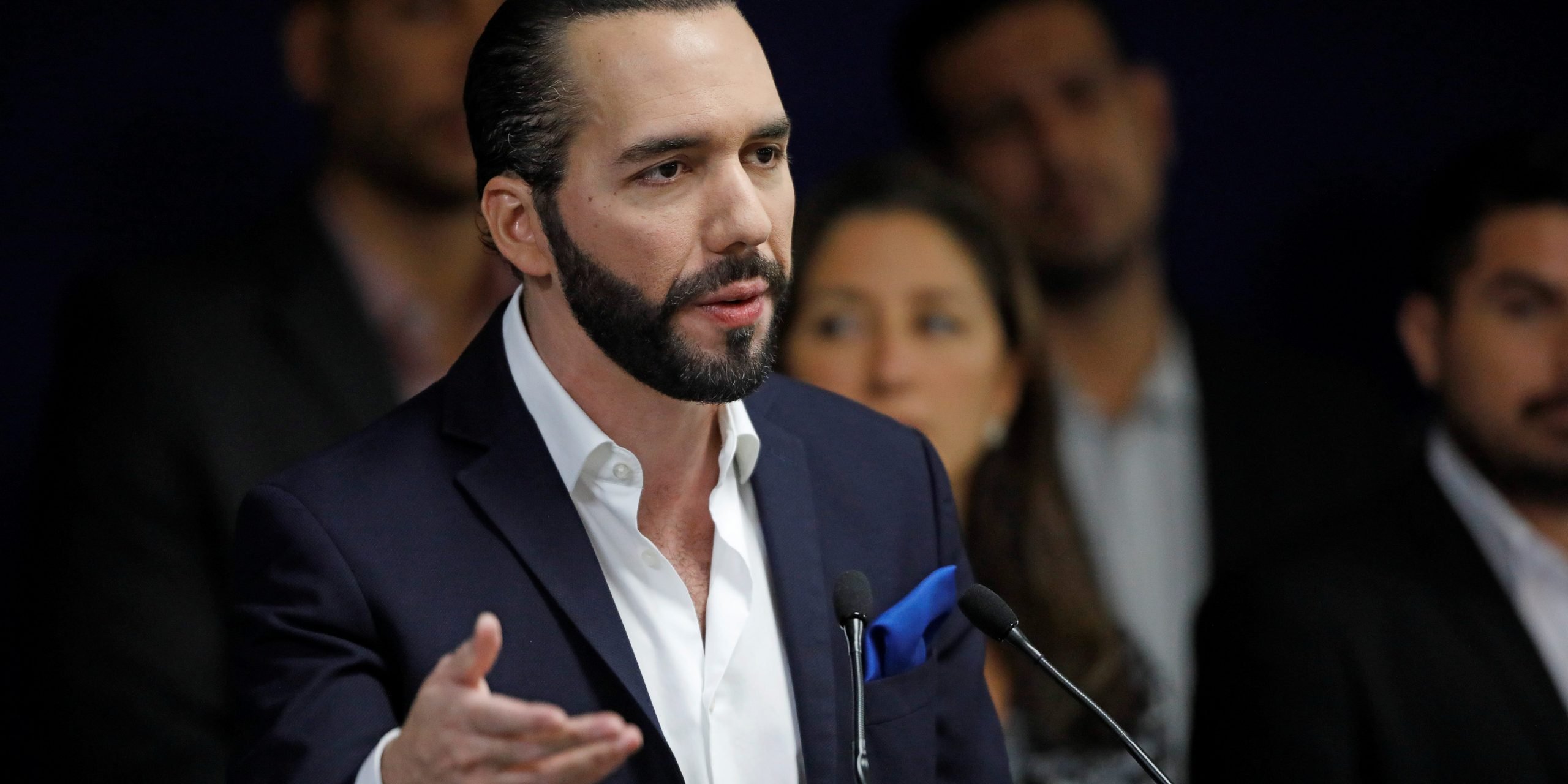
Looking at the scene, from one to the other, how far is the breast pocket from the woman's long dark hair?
4.05 ft

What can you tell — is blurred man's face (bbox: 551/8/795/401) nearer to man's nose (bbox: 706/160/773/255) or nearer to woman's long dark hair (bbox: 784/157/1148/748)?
man's nose (bbox: 706/160/773/255)

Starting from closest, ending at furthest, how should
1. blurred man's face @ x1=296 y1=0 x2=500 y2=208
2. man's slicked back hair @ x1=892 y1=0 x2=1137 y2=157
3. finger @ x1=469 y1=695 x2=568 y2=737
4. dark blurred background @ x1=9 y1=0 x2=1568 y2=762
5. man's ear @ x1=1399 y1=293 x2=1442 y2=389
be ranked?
finger @ x1=469 y1=695 x2=568 y2=737, blurred man's face @ x1=296 y1=0 x2=500 y2=208, man's ear @ x1=1399 y1=293 x2=1442 y2=389, dark blurred background @ x1=9 y1=0 x2=1568 y2=762, man's slicked back hair @ x1=892 y1=0 x2=1137 y2=157

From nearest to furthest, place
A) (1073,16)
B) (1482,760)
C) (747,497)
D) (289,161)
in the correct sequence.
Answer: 1. (747,497)
2. (1482,760)
3. (289,161)
4. (1073,16)

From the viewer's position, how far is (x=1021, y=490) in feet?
10.4

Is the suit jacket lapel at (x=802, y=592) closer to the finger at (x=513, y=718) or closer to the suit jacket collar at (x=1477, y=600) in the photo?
the finger at (x=513, y=718)

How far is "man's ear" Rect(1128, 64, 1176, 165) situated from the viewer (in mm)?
3734

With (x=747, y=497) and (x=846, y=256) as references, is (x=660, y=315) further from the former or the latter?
(x=846, y=256)

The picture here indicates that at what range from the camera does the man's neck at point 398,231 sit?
2.86m

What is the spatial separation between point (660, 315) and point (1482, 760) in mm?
1807

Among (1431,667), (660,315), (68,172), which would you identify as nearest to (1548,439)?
(1431,667)

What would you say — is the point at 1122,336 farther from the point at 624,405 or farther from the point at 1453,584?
the point at 624,405

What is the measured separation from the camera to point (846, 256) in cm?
307

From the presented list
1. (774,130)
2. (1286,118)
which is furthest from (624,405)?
(1286,118)

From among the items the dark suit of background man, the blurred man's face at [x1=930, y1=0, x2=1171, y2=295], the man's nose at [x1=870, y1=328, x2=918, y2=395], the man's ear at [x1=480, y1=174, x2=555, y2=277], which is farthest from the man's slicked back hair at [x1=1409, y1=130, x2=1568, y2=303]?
the man's ear at [x1=480, y1=174, x2=555, y2=277]
